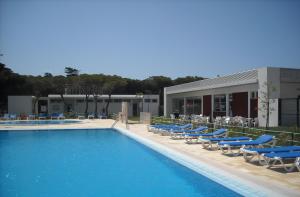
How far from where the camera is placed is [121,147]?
13727 mm

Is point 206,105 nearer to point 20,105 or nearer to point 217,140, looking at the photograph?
point 217,140

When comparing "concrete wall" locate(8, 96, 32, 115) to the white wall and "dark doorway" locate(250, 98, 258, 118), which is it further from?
"dark doorway" locate(250, 98, 258, 118)

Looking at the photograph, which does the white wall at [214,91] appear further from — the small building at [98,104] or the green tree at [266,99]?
the small building at [98,104]

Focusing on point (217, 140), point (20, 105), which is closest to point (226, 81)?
point (217, 140)

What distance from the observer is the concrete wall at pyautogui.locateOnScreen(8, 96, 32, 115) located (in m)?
35.4

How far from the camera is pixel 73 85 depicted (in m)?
41.3

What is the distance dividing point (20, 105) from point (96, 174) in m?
30.0

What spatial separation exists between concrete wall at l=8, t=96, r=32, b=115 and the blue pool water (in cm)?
2373

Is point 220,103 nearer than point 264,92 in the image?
No

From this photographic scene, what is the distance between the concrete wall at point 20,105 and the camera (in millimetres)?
35375

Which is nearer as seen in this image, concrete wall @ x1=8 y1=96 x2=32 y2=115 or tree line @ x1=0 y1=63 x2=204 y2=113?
concrete wall @ x1=8 y1=96 x2=32 y2=115

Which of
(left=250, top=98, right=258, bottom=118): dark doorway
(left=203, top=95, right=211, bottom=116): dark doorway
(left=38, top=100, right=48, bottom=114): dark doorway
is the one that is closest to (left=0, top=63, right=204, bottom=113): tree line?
(left=38, top=100, right=48, bottom=114): dark doorway

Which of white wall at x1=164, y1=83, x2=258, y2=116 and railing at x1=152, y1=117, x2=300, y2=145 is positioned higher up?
white wall at x1=164, y1=83, x2=258, y2=116

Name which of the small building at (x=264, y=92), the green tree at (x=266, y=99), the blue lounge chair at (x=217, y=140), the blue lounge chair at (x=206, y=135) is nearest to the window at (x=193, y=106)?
the small building at (x=264, y=92)
